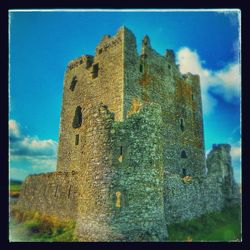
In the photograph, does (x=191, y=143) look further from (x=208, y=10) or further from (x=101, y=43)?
(x=208, y=10)

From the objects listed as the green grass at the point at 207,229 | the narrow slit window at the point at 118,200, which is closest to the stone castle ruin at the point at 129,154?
the narrow slit window at the point at 118,200

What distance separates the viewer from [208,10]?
41.0 feet

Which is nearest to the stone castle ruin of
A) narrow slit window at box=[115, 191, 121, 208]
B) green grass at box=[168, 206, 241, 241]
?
narrow slit window at box=[115, 191, 121, 208]

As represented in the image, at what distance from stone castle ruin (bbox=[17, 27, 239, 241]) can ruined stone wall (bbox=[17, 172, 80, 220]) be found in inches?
2.0

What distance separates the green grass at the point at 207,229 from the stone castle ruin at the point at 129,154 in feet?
1.56

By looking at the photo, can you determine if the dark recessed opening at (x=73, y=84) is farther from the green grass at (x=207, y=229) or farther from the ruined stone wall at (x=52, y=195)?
the green grass at (x=207, y=229)

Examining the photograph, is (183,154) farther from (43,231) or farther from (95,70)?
(43,231)

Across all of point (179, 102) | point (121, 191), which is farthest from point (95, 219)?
point (179, 102)

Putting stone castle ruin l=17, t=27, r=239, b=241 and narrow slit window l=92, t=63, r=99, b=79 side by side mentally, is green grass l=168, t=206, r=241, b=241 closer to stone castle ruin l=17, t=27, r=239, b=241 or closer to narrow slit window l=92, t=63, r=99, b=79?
stone castle ruin l=17, t=27, r=239, b=241

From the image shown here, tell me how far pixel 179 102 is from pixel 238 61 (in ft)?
26.9

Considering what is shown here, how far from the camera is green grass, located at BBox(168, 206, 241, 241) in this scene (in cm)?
1215

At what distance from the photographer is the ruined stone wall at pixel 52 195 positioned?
14516 mm

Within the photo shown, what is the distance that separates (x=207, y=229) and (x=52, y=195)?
24.0 feet

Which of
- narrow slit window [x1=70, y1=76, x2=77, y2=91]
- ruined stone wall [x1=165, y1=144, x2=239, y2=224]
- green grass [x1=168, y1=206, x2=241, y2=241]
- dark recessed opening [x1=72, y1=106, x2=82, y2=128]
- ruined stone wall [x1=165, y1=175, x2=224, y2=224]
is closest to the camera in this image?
green grass [x1=168, y1=206, x2=241, y2=241]
